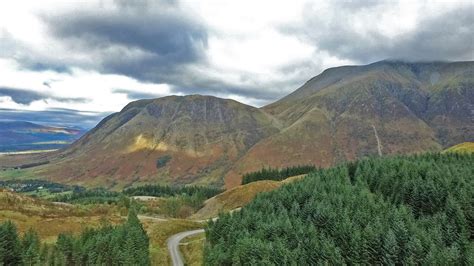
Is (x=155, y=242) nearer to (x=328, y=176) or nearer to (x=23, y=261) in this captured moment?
(x=23, y=261)

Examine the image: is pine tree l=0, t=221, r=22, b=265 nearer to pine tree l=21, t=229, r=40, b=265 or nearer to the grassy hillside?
pine tree l=21, t=229, r=40, b=265

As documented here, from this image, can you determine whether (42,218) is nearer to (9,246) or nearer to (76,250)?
(9,246)

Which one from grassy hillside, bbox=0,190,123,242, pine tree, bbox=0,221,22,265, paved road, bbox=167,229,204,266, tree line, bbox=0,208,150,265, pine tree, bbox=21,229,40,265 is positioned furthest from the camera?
grassy hillside, bbox=0,190,123,242

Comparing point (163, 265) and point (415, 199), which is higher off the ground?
point (415, 199)

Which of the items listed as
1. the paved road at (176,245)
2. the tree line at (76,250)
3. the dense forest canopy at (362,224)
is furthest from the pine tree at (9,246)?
the dense forest canopy at (362,224)

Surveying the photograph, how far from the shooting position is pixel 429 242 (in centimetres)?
8469

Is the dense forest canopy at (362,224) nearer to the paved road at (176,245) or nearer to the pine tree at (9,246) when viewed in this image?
the paved road at (176,245)

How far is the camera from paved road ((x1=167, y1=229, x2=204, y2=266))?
105 meters

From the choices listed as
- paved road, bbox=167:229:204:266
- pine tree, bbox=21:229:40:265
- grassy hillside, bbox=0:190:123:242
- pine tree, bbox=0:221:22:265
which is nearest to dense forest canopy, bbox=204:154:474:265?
paved road, bbox=167:229:204:266

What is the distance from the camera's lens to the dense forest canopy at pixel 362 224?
8525 cm

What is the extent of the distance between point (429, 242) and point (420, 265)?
229 inches

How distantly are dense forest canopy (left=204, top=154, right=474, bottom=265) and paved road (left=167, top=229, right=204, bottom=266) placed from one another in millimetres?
8880

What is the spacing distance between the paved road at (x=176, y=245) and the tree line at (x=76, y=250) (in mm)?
8315

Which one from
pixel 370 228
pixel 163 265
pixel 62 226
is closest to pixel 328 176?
pixel 370 228
